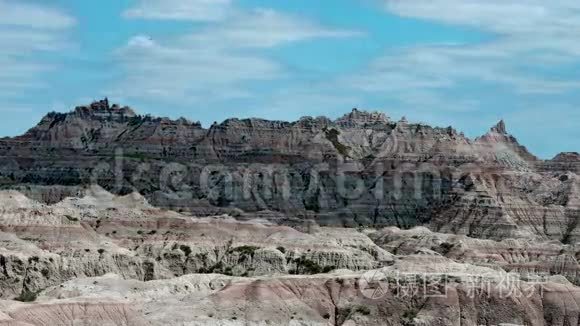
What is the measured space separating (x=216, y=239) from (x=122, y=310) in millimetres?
60395

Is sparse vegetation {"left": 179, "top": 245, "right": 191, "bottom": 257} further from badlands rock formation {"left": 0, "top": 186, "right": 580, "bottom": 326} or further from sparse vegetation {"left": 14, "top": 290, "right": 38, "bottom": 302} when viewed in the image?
sparse vegetation {"left": 14, "top": 290, "right": 38, "bottom": 302}

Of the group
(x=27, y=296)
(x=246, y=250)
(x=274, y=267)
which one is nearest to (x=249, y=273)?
(x=274, y=267)

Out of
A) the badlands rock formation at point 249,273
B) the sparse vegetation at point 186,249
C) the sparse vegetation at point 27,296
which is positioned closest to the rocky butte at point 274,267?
the badlands rock formation at point 249,273

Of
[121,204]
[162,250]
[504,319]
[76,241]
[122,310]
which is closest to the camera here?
[122,310]

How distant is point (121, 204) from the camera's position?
179 meters

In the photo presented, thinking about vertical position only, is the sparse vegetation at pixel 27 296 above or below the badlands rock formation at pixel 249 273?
below

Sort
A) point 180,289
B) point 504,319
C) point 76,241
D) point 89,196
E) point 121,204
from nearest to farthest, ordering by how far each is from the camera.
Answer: point 504,319, point 180,289, point 76,241, point 121,204, point 89,196

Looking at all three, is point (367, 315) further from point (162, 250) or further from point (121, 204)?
point (121, 204)

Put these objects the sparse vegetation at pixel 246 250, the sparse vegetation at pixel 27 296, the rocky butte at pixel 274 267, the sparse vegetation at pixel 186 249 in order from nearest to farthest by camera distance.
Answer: the rocky butte at pixel 274 267, the sparse vegetation at pixel 27 296, the sparse vegetation at pixel 246 250, the sparse vegetation at pixel 186 249

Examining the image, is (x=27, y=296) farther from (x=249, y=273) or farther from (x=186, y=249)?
(x=186, y=249)

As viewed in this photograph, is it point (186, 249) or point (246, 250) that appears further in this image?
point (186, 249)

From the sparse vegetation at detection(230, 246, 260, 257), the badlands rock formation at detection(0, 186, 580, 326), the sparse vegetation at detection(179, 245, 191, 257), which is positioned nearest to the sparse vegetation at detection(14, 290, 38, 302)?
the badlands rock formation at detection(0, 186, 580, 326)

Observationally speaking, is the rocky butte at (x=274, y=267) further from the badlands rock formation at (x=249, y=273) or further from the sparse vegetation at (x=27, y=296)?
the sparse vegetation at (x=27, y=296)

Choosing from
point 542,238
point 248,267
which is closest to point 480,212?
point 542,238
